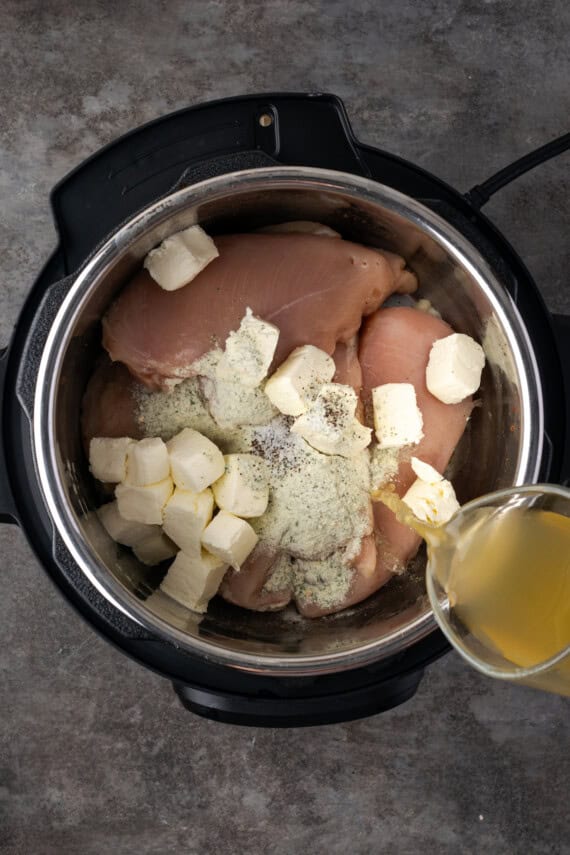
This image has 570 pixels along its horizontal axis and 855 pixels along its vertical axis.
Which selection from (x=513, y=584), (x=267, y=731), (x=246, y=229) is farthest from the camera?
(x=267, y=731)

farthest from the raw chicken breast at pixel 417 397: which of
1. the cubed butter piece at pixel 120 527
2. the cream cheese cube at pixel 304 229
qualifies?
the cubed butter piece at pixel 120 527

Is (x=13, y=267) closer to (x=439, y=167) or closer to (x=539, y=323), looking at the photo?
(x=439, y=167)

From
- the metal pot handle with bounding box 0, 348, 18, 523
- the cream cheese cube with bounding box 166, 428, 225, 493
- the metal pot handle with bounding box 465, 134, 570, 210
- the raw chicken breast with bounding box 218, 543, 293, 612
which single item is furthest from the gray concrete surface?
the cream cheese cube with bounding box 166, 428, 225, 493

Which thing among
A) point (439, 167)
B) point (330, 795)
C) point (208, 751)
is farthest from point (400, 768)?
point (439, 167)

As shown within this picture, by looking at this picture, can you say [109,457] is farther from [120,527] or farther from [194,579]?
[194,579]

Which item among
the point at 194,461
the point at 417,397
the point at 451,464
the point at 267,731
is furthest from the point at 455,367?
the point at 267,731

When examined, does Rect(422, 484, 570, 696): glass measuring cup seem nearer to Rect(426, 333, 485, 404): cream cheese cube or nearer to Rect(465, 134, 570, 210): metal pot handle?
Rect(426, 333, 485, 404): cream cheese cube

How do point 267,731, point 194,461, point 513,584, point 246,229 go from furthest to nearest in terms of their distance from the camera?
1. point 267,731
2. point 246,229
3. point 194,461
4. point 513,584
